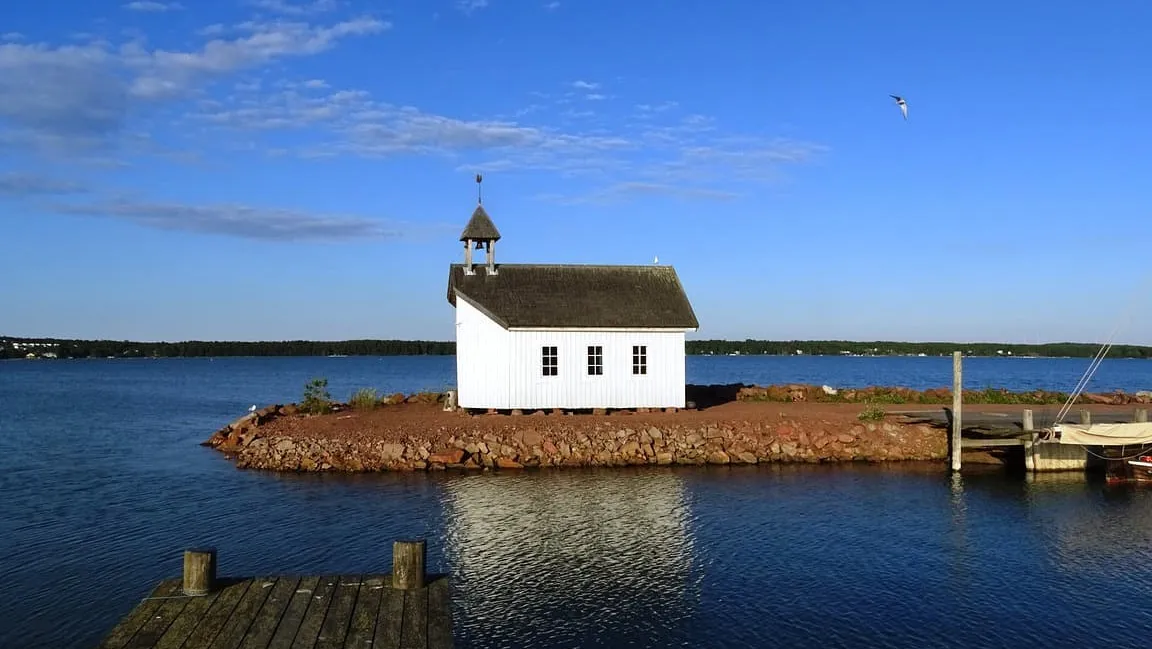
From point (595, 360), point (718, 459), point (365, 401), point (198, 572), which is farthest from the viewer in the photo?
point (365, 401)

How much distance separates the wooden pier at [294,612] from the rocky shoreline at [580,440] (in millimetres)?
17680

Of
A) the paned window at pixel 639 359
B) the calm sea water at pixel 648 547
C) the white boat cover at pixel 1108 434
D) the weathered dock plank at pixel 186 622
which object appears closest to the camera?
the weathered dock plank at pixel 186 622

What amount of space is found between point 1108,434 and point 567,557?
19573 mm

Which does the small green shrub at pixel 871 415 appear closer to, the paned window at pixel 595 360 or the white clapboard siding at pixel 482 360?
the paned window at pixel 595 360

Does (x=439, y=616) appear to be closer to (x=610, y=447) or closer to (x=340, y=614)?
(x=340, y=614)

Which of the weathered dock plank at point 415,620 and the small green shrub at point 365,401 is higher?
the small green shrub at point 365,401

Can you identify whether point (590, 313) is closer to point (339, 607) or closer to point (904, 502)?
point (904, 502)

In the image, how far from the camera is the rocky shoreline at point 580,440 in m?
29.5

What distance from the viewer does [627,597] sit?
53.4 ft

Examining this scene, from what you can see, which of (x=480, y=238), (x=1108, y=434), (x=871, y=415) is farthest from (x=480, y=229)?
(x=1108, y=434)

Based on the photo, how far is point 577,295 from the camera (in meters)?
34.4

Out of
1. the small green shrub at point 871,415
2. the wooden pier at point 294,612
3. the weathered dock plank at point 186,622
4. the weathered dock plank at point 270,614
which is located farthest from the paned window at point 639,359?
the weathered dock plank at point 186,622

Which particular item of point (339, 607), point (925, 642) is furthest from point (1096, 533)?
point (339, 607)

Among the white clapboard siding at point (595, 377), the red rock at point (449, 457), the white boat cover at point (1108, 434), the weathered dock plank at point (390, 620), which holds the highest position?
the white clapboard siding at point (595, 377)
